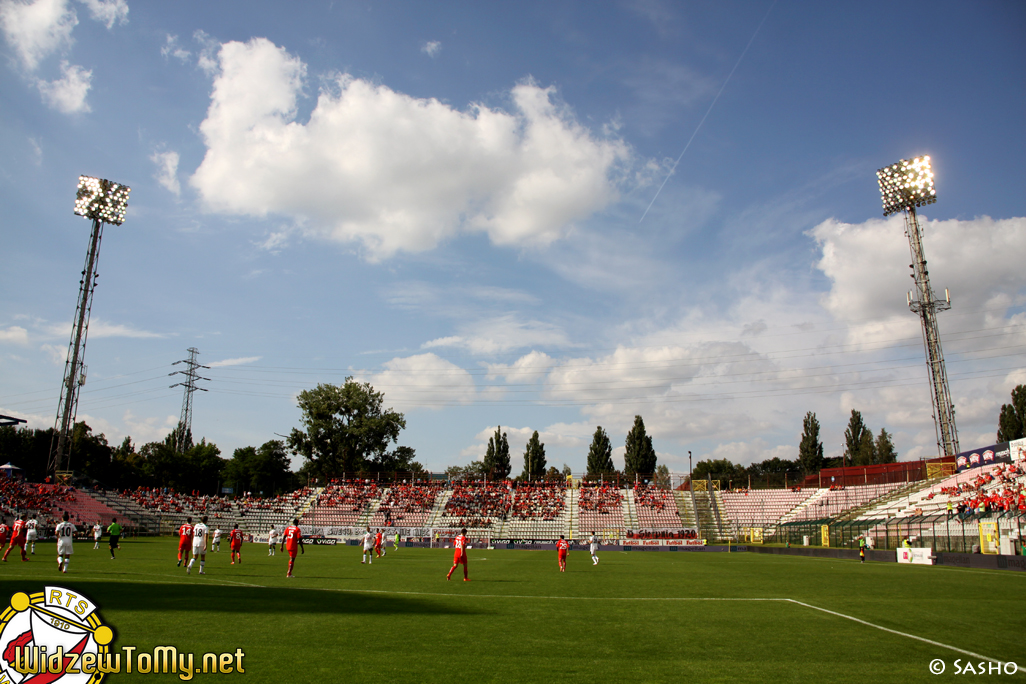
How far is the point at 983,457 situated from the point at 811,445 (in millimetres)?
56148

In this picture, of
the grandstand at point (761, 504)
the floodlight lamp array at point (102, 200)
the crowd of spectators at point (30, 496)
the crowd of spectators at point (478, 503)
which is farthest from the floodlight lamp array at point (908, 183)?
the crowd of spectators at point (30, 496)

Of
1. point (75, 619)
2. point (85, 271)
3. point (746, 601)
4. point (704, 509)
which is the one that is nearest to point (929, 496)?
point (704, 509)

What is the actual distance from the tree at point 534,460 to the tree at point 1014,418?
64.5 meters

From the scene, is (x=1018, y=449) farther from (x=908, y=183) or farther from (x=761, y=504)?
(x=908, y=183)

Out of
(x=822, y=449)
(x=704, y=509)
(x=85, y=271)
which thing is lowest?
(x=704, y=509)

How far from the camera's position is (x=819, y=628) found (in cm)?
1259

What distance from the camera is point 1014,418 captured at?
81.0 meters

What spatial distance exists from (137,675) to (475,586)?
13370 millimetres

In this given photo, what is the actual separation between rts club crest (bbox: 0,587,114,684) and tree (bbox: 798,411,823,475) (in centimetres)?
10853

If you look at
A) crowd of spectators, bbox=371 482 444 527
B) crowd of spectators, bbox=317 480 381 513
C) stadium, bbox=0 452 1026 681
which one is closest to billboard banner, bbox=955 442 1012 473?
stadium, bbox=0 452 1026 681

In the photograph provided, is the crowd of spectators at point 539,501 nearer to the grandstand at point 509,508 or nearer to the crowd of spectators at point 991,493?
the grandstand at point 509,508

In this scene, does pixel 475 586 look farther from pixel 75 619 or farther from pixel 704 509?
pixel 704 509

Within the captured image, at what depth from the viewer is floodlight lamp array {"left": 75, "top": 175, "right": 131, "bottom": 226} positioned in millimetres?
62156

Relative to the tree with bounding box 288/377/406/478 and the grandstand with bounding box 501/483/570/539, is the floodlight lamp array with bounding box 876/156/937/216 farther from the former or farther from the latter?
the tree with bounding box 288/377/406/478
